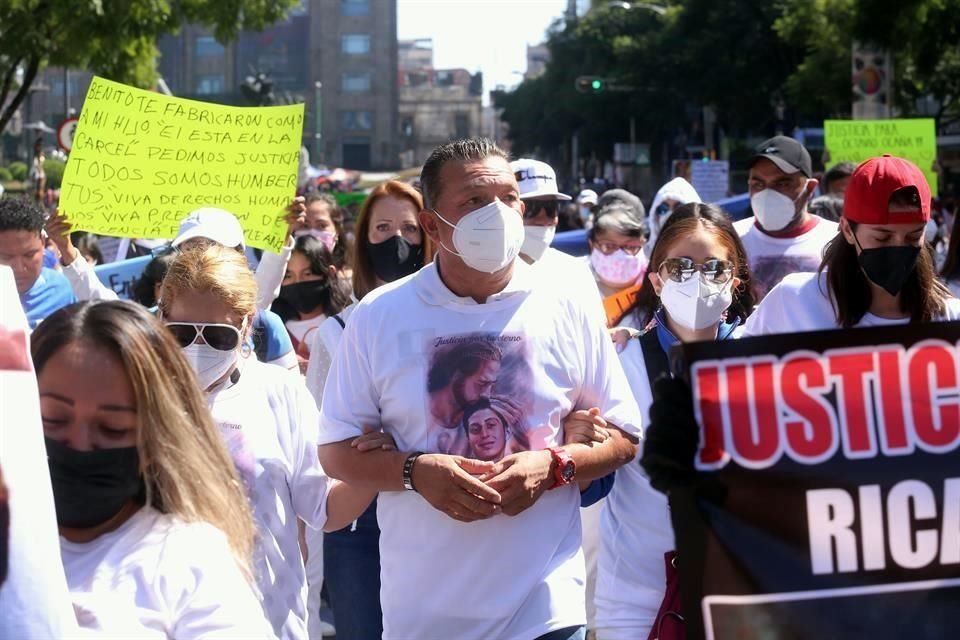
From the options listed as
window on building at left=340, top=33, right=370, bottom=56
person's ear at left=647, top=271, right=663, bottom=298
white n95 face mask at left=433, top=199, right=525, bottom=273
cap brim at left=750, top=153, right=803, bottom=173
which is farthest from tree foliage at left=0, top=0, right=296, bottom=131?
window on building at left=340, top=33, right=370, bottom=56

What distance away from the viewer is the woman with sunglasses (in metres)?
3.74

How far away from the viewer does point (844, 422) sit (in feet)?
9.13

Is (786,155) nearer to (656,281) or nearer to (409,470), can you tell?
(656,281)

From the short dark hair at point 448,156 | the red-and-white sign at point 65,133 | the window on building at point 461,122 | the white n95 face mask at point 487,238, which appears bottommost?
the white n95 face mask at point 487,238

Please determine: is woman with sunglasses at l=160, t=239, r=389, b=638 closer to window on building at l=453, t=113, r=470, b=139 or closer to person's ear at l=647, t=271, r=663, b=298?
person's ear at l=647, t=271, r=663, b=298

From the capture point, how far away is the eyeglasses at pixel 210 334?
12.7ft

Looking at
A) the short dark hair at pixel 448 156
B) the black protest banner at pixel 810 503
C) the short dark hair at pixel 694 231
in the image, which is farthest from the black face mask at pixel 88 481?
the short dark hair at pixel 694 231

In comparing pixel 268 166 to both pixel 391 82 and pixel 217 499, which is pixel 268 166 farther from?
pixel 391 82

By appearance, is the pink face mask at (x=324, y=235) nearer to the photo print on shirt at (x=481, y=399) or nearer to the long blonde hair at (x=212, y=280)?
the long blonde hair at (x=212, y=280)

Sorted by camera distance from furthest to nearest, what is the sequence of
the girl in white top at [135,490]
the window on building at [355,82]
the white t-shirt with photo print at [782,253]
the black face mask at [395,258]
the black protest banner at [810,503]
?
the window on building at [355,82]
the white t-shirt with photo print at [782,253]
the black face mask at [395,258]
the black protest banner at [810,503]
the girl in white top at [135,490]

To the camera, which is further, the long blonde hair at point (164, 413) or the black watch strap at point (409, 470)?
the black watch strap at point (409, 470)

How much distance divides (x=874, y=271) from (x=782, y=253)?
2.42 metres

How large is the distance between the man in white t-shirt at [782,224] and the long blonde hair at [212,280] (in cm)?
284

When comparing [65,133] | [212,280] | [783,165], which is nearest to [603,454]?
[212,280]
